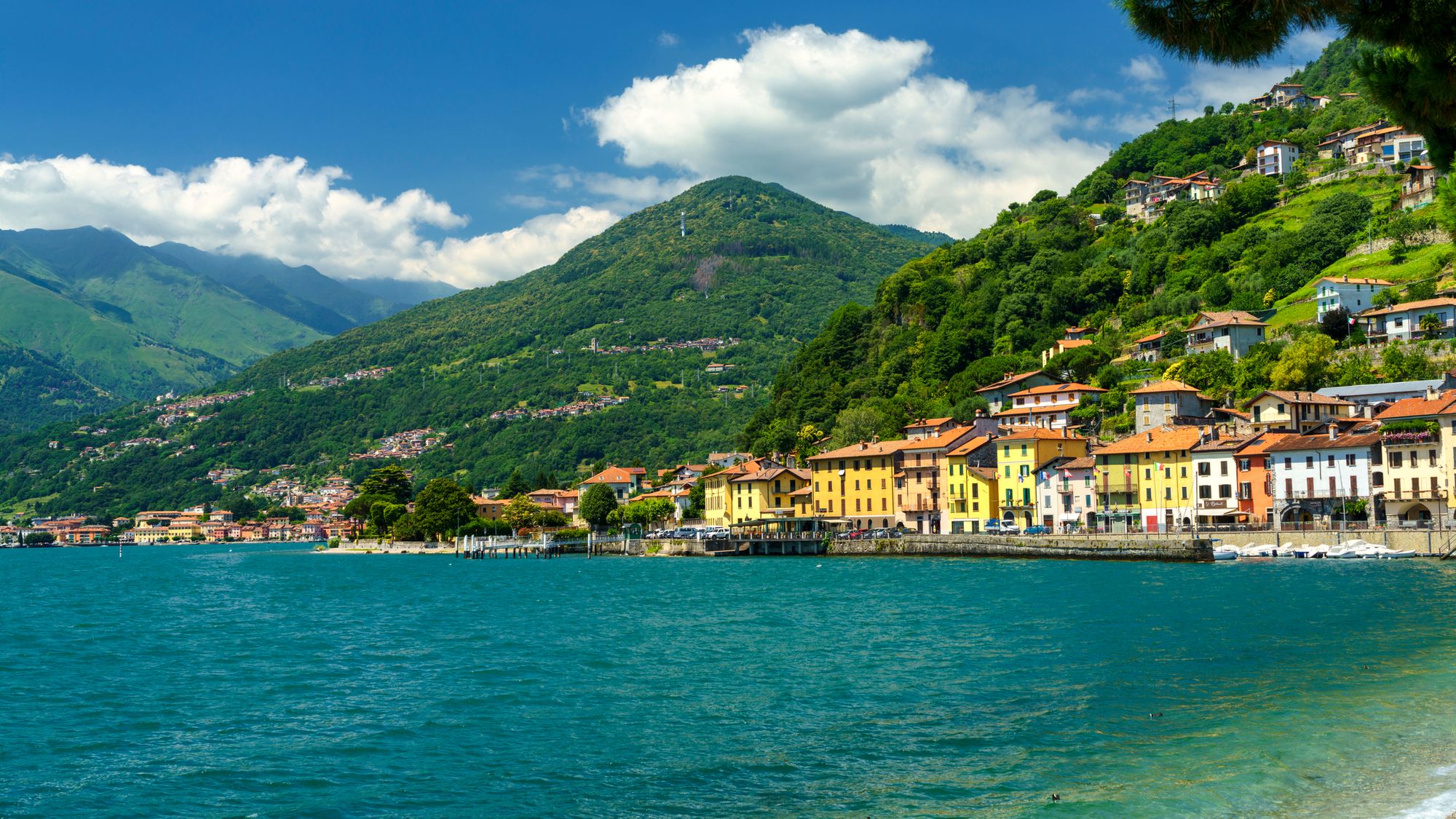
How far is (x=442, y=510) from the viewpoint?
123m

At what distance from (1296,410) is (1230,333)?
1844 cm

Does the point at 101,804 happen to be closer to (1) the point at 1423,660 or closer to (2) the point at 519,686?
(2) the point at 519,686

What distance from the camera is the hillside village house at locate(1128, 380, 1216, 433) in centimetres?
8075

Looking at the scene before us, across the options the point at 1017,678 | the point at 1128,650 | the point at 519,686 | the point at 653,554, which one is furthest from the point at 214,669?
the point at 653,554

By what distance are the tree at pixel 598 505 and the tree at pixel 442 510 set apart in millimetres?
12840

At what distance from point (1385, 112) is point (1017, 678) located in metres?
14.4

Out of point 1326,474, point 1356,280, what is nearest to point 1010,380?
point 1356,280

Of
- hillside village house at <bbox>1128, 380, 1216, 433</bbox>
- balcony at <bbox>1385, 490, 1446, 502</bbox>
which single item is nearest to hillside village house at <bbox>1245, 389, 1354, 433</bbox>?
hillside village house at <bbox>1128, 380, 1216, 433</bbox>

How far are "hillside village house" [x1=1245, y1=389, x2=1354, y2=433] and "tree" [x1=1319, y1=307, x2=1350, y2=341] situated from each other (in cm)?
1422

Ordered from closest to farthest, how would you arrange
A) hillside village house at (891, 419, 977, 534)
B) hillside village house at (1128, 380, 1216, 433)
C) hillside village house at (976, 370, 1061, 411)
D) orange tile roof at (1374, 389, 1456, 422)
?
orange tile roof at (1374, 389, 1456, 422), hillside village house at (1128, 380, 1216, 433), hillside village house at (891, 419, 977, 534), hillside village house at (976, 370, 1061, 411)

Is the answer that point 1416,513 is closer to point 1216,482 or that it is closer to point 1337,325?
point 1216,482

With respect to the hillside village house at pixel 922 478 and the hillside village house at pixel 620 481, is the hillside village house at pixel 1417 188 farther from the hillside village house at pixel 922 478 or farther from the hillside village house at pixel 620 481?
the hillside village house at pixel 620 481

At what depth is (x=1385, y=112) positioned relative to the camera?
1520 cm

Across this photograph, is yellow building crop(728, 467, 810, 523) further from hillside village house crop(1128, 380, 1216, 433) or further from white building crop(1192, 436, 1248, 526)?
white building crop(1192, 436, 1248, 526)
